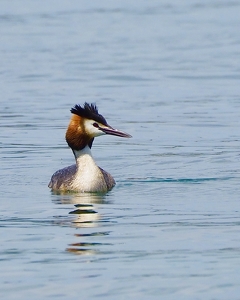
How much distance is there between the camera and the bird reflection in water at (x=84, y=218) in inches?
445

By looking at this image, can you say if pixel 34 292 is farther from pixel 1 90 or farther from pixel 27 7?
pixel 27 7

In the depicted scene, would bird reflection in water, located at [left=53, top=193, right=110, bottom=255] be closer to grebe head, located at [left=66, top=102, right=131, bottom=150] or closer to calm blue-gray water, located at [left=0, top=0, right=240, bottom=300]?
calm blue-gray water, located at [left=0, top=0, right=240, bottom=300]

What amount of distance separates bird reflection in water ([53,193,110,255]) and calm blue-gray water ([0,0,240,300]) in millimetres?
31

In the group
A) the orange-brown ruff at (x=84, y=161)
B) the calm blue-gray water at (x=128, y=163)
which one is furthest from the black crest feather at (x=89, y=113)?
the calm blue-gray water at (x=128, y=163)

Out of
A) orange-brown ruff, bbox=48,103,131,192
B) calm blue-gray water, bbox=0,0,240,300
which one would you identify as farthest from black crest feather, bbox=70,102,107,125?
calm blue-gray water, bbox=0,0,240,300

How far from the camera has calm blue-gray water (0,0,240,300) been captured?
10242 millimetres

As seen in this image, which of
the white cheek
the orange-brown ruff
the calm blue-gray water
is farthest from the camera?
the white cheek

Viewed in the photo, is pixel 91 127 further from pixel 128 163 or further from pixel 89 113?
pixel 128 163

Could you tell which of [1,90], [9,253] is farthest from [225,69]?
[9,253]

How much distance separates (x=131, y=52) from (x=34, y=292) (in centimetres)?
2275

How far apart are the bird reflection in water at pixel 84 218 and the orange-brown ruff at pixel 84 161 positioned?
0.49 feet

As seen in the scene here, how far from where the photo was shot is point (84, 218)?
13.1 meters

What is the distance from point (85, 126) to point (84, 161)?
1.65ft

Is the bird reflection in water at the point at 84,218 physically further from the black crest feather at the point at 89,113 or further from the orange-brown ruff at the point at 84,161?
the black crest feather at the point at 89,113
